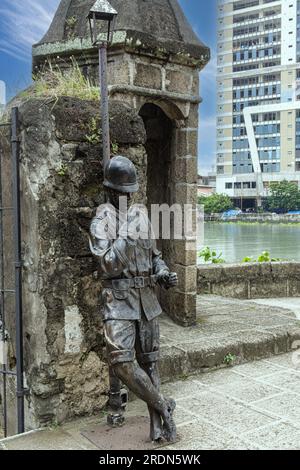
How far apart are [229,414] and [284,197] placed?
5949 cm

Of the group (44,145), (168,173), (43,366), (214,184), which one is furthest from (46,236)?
(214,184)

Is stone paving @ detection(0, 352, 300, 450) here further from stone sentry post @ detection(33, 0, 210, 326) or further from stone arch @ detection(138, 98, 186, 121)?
stone arch @ detection(138, 98, 186, 121)

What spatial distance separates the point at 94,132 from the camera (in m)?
3.76

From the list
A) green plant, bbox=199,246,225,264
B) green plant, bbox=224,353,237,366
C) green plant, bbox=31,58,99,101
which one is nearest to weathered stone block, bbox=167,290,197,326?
green plant, bbox=224,353,237,366

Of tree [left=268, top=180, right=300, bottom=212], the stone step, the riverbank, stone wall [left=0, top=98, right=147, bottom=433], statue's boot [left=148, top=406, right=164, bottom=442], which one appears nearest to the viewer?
statue's boot [left=148, top=406, right=164, bottom=442]

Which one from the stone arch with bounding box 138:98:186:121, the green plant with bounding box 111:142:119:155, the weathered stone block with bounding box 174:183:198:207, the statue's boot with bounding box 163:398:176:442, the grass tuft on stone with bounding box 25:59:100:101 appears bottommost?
the statue's boot with bounding box 163:398:176:442

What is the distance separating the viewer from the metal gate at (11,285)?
368cm

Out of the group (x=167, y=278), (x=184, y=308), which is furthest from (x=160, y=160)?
(x=167, y=278)

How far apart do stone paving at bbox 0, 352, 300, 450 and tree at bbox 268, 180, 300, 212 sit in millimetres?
57461

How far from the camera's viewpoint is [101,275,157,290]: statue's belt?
326cm

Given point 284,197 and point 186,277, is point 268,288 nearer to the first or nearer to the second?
point 186,277

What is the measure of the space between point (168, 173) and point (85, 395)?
10.1 ft

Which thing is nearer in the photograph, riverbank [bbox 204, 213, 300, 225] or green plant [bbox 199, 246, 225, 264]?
green plant [bbox 199, 246, 225, 264]

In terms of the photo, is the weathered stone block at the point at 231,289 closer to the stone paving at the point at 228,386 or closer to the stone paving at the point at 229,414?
the stone paving at the point at 228,386
